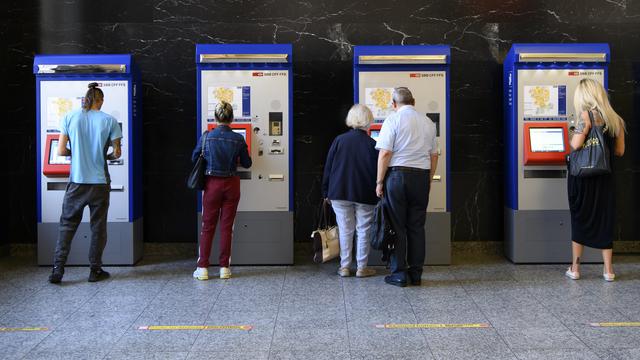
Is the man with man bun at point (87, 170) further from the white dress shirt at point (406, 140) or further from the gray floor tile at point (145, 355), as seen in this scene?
the white dress shirt at point (406, 140)

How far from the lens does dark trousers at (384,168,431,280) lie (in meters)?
5.16

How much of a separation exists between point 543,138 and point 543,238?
0.96 m

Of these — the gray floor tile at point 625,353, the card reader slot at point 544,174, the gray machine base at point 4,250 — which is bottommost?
the gray floor tile at point 625,353

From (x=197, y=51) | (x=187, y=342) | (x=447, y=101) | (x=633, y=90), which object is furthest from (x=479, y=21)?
(x=187, y=342)

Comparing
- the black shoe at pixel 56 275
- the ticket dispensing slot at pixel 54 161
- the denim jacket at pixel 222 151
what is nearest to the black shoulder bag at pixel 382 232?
the denim jacket at pixel 222 151

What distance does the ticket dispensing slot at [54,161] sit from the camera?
5.94 meters

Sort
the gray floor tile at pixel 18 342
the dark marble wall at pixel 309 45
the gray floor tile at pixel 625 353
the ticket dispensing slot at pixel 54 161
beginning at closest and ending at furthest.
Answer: the gray floor tile at pixel 625 353, the gray floor tile at pixel 18 342, the ticket dispensing slot at pixel 54 161, the dark marble wall at pixel 309 45

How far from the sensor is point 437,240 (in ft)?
20.0

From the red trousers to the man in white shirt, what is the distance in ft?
4.22

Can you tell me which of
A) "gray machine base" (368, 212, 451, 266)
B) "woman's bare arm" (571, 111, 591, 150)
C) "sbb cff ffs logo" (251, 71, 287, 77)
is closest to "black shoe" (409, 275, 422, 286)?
"gray machine base" (368, 212, 451, 266)

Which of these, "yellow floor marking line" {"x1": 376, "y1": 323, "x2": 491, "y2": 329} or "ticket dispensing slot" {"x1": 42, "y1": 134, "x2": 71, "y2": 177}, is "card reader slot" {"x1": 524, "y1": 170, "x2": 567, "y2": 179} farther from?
"ticket dispensing slot" {"x1": 42, "y1": 134, "x2": 71, "y2": 177}

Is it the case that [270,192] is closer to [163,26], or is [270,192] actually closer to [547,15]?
[163,26]

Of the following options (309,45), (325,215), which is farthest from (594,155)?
(309,45)

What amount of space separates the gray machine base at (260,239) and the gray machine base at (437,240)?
2.74ft
